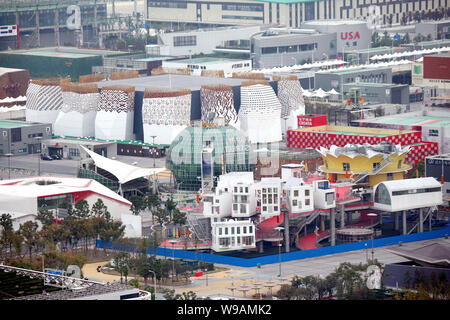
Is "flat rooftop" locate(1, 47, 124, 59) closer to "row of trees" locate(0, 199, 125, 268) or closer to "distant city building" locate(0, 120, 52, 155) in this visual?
"distant city building" locate(0, 120, 52, 155)

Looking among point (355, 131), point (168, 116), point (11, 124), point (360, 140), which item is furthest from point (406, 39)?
point (360, 140)

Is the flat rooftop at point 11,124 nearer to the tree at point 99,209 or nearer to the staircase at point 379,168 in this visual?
the tree at point 99,209

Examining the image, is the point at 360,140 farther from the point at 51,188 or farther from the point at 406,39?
the point at 406,39

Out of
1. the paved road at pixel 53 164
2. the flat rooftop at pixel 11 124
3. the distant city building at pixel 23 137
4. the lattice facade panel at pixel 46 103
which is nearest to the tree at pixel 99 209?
the paved road at pixel 53 164
